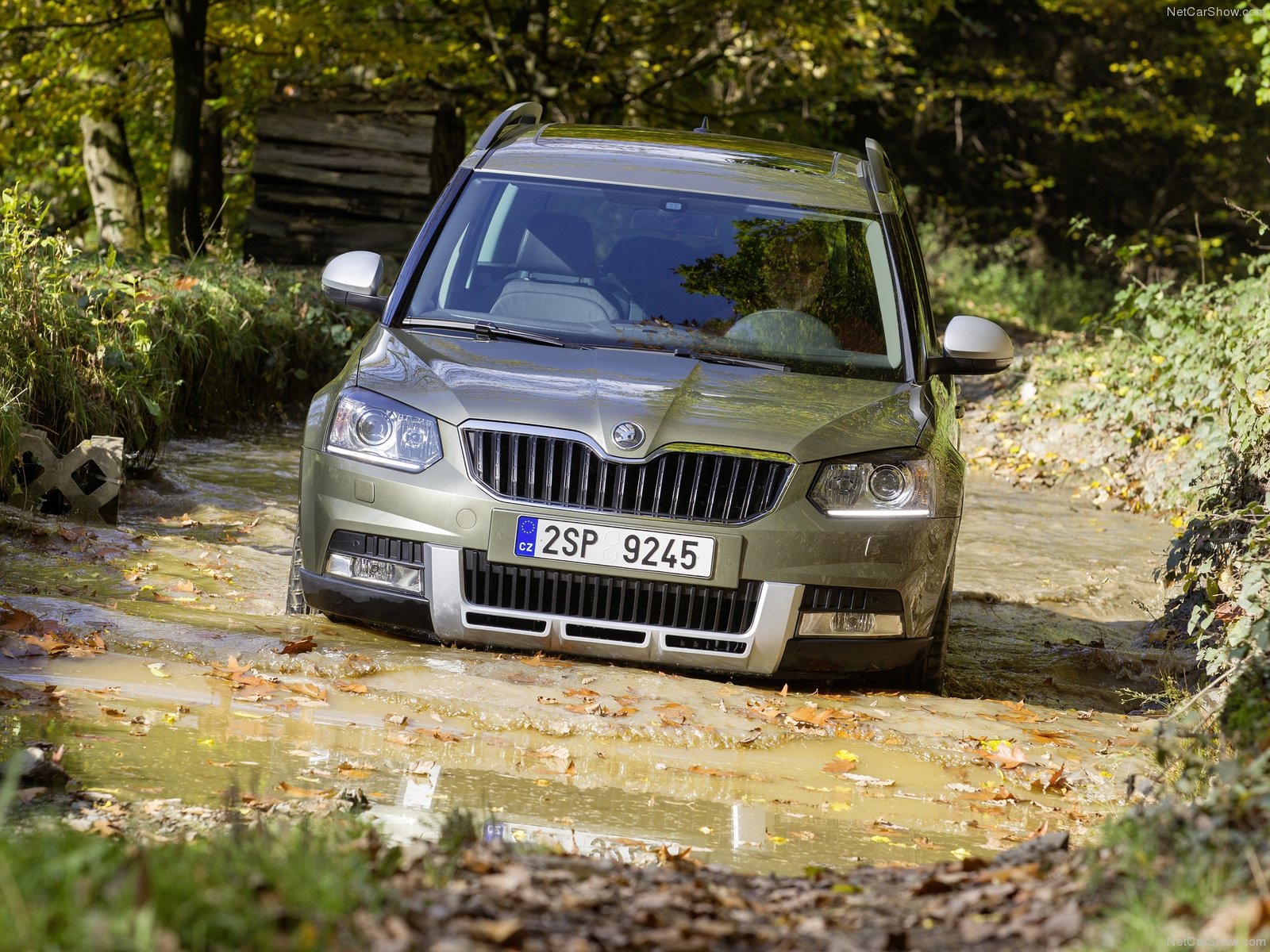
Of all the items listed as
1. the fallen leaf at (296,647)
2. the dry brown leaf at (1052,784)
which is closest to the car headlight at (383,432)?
the fallen leaf at (296,647)

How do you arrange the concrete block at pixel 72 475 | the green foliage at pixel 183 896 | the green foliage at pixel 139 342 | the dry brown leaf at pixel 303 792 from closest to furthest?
the green foliage at pixel 183 896 < the dry brown leaf at pixel 303 792 < the concrete block at pixel 72 475 < the green foliage at pixel 139 342

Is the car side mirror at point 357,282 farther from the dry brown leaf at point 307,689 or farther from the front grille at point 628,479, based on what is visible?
the dry brown leaf at point 307,689

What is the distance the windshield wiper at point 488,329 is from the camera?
535cm

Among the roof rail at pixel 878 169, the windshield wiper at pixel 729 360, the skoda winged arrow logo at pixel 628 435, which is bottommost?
the skoda winged arrow logo at pixel 628 435

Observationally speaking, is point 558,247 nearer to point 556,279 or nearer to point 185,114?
point 556,279

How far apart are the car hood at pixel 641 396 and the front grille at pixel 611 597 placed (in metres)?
0.45

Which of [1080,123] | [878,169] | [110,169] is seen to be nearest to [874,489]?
[878,169]

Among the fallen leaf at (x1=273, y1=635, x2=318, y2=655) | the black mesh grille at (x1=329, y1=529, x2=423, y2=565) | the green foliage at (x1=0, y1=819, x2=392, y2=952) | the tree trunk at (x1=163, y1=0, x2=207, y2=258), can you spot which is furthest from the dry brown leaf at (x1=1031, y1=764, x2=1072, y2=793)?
the tree trunk at (x1=163, y1=0, x2=207, y2=258)

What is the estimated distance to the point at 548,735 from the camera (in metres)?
4.47

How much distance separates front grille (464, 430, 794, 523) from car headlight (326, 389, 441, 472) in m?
0.16

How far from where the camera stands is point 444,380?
195 inches

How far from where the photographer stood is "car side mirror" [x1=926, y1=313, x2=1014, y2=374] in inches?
221

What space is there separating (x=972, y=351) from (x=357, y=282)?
238 cm

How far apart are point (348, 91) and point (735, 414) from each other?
557 inches
